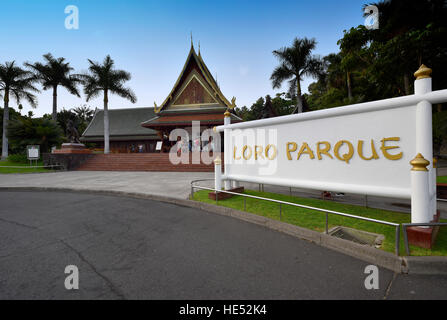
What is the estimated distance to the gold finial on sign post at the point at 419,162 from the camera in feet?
8.71

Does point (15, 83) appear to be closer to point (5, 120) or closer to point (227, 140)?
point (5, 120)

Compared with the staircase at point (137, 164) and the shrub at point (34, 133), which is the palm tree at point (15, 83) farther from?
the staircase at point (137, 164)

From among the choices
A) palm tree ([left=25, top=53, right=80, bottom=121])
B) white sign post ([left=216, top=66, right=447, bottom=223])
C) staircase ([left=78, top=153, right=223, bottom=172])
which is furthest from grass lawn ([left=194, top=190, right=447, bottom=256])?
palm tree ([left=25, top=53, right=80, bottom=121])

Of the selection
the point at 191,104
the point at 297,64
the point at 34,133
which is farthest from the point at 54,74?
the point at 297,64

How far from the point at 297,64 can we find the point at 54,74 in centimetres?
2975

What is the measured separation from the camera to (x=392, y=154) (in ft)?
10.3

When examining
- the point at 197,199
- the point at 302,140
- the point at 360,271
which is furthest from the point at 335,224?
the point at 197,199

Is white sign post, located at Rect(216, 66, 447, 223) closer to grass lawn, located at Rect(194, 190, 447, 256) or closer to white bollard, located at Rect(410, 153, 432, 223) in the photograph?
white bollard, located at Rect(410, 153, 432, 223)

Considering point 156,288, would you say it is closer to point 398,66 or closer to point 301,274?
point 301,274

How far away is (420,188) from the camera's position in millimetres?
2738

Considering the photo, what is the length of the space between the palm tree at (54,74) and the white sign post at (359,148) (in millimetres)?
31740

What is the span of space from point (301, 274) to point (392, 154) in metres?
2.24

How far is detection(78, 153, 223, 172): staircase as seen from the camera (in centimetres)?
1622

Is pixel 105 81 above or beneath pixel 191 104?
above
